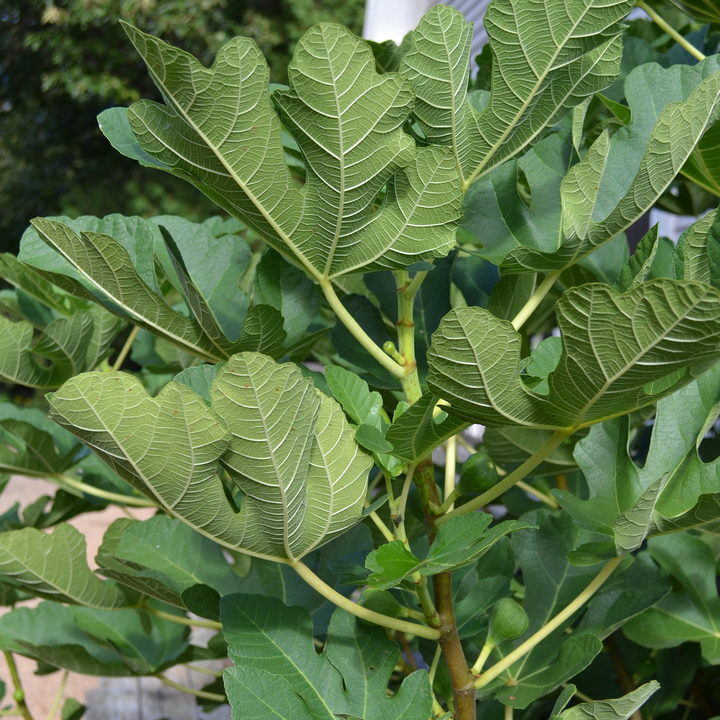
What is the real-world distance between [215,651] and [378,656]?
0.33 meters

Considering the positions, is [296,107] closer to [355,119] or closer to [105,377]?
[355,119]

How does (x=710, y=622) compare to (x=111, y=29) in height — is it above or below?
below

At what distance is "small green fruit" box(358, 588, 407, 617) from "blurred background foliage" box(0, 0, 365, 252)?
306 inches

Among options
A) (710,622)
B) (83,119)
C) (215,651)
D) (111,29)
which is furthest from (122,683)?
(83,119)

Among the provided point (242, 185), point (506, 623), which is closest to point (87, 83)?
point (242, 185)

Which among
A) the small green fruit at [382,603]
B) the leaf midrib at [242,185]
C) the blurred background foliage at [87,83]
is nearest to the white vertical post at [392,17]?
the blurred background foliage at [87,83]

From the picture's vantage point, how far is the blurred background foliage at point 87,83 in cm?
757

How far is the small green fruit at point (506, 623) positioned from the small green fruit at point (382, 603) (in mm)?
71

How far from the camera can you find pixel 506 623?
0.49m

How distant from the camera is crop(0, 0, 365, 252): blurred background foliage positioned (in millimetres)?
7570

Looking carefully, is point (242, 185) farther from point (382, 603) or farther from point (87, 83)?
point (87, 83)

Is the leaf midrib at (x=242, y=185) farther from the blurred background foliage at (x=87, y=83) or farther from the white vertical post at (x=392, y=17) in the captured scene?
the blurred background foliage at (x=87, y=83)

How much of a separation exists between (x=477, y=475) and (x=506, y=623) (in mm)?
106

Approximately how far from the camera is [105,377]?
0.36 meters
